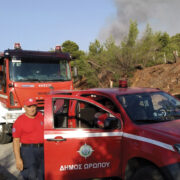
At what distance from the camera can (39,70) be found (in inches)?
317

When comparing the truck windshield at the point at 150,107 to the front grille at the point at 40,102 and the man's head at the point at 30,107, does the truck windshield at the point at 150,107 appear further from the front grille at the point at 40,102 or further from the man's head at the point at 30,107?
the front grille at the point at 40,102

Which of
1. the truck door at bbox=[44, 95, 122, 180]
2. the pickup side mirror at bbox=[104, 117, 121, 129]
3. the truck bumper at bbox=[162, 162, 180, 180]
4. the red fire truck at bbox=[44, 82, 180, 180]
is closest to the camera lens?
the truck bumper at bbox=[162, 162, 180, 180]

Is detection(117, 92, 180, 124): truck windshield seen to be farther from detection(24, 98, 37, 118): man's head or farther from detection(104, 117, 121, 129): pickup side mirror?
detection(24, 98, 37, 118): man's head

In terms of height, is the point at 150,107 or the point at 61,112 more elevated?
the point at 150,107

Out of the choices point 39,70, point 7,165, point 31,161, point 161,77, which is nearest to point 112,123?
point 31,161

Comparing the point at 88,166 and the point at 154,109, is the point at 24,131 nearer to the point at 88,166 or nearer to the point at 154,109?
the point at 88,166

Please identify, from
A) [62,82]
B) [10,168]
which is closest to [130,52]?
[62,82]

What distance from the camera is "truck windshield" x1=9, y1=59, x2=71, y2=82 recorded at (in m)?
7.63

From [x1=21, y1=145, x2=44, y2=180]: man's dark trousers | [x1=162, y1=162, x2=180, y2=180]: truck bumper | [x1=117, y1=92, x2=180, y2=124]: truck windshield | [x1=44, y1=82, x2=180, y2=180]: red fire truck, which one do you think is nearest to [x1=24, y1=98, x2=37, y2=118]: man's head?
[x1=44, y1=82, x2=180, y2=180]: red fire truck

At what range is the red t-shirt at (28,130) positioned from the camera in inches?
136

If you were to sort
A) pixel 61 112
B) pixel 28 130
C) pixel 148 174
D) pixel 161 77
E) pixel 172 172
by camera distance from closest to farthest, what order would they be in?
pixel 172 172, pixel 148 174, pixel 28 130, pixel 61 112, pixel 161 77

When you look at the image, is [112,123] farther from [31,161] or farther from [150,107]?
[31,161]

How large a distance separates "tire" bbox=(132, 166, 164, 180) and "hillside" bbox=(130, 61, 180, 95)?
621 inches

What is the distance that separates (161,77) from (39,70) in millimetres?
16274
